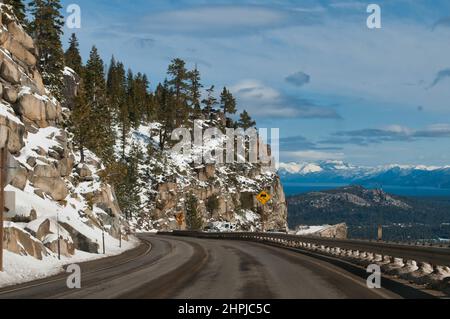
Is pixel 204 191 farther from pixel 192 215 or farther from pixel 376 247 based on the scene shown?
pixel 376 247

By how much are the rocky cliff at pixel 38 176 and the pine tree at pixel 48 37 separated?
1521 centimetres

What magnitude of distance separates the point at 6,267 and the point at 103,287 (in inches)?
279

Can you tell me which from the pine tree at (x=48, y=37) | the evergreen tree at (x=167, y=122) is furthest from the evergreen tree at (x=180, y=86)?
the pine tree at (x=48, y=37)

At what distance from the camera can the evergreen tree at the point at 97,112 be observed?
6347cm

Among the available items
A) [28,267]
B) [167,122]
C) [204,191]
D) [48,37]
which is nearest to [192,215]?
[204,191]

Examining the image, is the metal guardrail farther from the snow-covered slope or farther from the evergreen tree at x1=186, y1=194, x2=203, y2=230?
the evergreen tree at x1=186, y1=194, x2=203, y2=230

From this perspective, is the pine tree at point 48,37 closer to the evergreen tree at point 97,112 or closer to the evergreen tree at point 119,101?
the evergreen tree at point 97,112

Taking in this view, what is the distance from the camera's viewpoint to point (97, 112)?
74.8 metres

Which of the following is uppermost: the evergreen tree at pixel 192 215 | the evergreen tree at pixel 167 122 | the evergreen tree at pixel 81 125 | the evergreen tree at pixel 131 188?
the evergreen tree at pixel 167 122

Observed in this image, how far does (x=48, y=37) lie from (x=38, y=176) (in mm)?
36955

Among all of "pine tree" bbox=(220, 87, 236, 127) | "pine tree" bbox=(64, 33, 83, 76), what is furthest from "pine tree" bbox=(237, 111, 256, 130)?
"pine tree" bbox=(64, 33, 83, 76)
